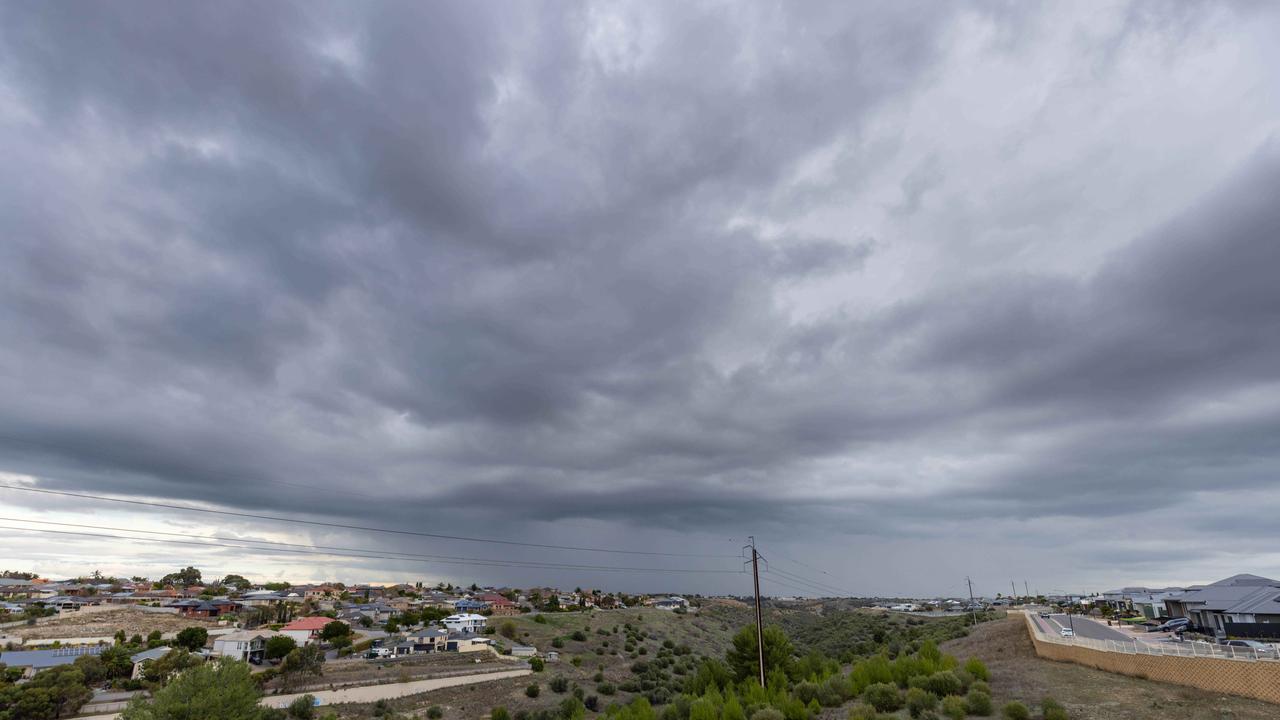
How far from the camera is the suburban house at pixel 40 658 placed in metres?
61.6

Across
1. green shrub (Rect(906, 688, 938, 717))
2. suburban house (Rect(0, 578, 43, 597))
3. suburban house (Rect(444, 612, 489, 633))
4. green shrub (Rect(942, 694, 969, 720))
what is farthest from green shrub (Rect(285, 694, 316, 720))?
suburban house (Rect(0, 578, 43, 597))

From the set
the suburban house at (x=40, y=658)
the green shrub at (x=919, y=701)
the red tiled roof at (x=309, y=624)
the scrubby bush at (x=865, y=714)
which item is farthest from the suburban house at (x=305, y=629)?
the green shrub at (x=919, y=701)

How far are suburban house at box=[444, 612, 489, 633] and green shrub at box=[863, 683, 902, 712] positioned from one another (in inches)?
3298

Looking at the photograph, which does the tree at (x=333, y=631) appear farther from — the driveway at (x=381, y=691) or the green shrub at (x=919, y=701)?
the green shrub at (x=919, y=701)

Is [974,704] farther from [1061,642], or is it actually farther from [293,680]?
[293,680]

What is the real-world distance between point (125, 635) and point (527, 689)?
69.1 m

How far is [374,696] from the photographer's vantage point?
2347 inches

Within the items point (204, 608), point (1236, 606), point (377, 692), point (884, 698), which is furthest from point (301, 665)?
point (1236, 606)

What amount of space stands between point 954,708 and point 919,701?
2.58 m

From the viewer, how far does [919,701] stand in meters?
29.8

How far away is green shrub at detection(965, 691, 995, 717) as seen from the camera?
27562 millimetres

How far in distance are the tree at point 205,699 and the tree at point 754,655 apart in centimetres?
3572

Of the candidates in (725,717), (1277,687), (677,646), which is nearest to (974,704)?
(1277,687)

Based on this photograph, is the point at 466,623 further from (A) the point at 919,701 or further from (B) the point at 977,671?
(A) the point at 919,701
